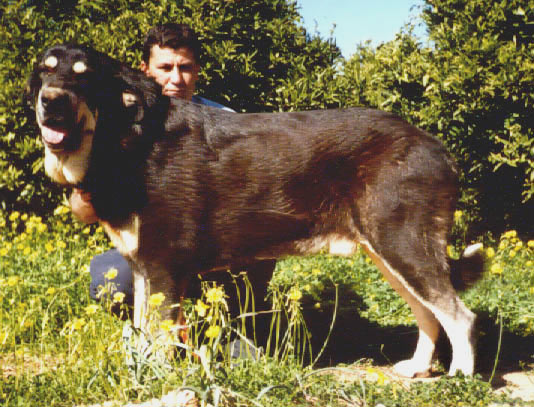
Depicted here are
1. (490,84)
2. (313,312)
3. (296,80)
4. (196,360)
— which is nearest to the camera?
(196,360)

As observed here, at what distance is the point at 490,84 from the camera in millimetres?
5449

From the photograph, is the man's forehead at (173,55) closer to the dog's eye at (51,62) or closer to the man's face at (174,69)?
the man's face at (174,69)

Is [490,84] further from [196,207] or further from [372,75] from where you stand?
[196,207]

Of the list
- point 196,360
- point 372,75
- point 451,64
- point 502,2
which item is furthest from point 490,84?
point 196,360

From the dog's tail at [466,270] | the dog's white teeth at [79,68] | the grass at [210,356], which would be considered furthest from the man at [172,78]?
the dog's tail at [466,270]

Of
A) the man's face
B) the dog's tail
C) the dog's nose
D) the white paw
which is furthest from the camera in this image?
the man's face

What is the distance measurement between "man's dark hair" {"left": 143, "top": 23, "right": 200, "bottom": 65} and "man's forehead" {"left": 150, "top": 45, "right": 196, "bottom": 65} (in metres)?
0.02

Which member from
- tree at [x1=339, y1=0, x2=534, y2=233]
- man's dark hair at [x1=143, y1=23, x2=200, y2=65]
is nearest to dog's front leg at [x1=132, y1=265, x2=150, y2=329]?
man's dark hair at [x1=143, y1=23, x2=200, y2=65]

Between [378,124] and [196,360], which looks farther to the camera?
[378,124]

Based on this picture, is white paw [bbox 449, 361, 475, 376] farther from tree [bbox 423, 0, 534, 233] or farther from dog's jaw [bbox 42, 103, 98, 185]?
tree [bbox 423, 0, 534, 233]

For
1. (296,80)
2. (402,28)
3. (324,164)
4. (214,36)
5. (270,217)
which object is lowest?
(270,217)

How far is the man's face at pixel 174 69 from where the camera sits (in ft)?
12.8

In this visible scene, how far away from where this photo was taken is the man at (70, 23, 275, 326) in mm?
3697

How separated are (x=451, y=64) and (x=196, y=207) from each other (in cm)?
389
